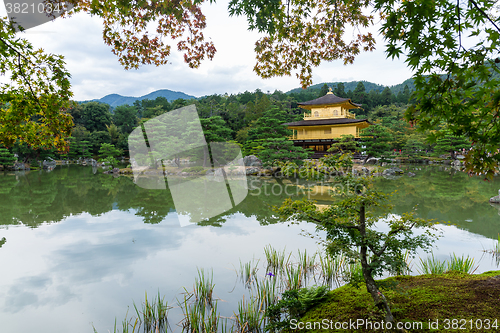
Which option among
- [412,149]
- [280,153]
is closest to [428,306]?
[280,153]

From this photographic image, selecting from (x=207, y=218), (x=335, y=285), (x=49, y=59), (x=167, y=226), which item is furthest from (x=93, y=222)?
(x=335, y=285)

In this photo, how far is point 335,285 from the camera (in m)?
2.82

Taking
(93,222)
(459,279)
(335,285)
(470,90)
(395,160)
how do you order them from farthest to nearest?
(395,160) → (93,222) → (335,285) → (459,279) → (470,90)

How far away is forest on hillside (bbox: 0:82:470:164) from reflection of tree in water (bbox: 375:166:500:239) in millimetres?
2029

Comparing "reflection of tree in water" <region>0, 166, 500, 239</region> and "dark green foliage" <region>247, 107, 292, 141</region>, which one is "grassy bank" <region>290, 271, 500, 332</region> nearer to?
"reflection of tree in water" <region>0, 166, 500, 239</region>

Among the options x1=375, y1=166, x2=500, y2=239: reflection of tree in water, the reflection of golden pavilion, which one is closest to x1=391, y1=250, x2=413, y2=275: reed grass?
x1=375, y1=166, x2=500, y2=239: reflection of tree in water

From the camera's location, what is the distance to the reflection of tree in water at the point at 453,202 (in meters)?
5.27

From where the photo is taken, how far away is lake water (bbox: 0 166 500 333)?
2.63 meters

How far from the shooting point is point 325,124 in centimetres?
1912

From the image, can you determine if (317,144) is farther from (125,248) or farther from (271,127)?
(125,248)

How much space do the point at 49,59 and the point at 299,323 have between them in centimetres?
275

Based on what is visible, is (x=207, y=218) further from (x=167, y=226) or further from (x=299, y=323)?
(x=299, y=323)

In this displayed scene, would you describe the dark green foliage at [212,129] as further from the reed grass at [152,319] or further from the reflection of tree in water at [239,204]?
the reed grass at [152,319]

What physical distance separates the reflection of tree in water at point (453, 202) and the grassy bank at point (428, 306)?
296 centimetres
